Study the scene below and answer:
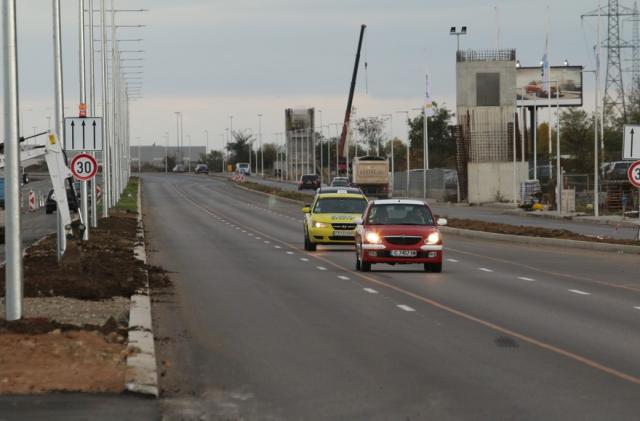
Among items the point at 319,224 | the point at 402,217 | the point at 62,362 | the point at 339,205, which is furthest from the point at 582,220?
the point at 62,362

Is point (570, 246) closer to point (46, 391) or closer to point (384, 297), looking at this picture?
point (384, 297)

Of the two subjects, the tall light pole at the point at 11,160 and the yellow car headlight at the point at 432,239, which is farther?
the yellow car headlight at the point at 432,239

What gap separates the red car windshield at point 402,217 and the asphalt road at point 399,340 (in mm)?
1067

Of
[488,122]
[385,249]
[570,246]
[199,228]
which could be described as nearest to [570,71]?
[488,122]

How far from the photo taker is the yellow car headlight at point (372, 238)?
94.6ft

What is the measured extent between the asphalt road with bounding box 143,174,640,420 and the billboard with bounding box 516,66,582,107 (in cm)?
10918

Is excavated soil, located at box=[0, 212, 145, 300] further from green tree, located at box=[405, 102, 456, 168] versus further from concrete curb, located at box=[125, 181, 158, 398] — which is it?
green tree, located at box=[405, 102, 456, 168]

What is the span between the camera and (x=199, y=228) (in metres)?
58.2

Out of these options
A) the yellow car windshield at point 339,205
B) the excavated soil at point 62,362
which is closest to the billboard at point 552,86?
the yellow car windshield at point 339,205

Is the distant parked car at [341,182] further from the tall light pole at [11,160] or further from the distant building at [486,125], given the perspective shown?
the tall light pole at [11,160]

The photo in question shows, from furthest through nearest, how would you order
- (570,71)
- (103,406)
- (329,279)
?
1. (570,71)
2. (329,279)
3. (103,406)

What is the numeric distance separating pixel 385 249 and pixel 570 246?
13.8 m

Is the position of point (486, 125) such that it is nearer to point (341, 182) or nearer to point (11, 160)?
point (341, 182)

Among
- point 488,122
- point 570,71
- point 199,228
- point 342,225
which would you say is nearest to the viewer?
point 342,225
